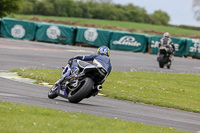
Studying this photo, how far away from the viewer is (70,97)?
10.6 m

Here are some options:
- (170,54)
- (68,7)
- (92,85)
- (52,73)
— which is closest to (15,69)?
(52,73)

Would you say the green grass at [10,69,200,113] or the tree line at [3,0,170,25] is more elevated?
the tree line at [3,0,170,25]

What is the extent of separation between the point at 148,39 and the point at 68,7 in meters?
64.5

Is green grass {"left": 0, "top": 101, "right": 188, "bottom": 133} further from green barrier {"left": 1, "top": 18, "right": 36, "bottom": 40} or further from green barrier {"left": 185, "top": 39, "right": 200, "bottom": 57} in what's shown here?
green barrier {"left": 185, "top": 39, "right": 200, "bottom": 57}

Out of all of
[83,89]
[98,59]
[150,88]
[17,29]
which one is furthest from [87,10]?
[83,89]

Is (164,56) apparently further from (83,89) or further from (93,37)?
(83,89)

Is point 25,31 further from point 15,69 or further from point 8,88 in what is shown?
point 8,88

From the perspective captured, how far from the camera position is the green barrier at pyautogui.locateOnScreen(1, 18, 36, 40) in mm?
36219

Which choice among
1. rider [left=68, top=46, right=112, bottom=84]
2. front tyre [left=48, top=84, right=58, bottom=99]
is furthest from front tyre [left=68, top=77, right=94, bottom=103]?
front tyre [left=48, top=84, right=58, bottom=99]

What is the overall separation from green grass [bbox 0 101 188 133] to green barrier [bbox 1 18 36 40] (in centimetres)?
2810

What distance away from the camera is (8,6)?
46.2 meters

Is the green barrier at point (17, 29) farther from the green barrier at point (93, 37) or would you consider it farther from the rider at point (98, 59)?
the rider at point (98, 59)

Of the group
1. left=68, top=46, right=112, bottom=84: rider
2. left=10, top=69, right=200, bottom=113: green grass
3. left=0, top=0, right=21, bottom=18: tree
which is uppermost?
left=0, top=0, right=21, bottom=18: tree

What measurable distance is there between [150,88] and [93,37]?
2214 cm
